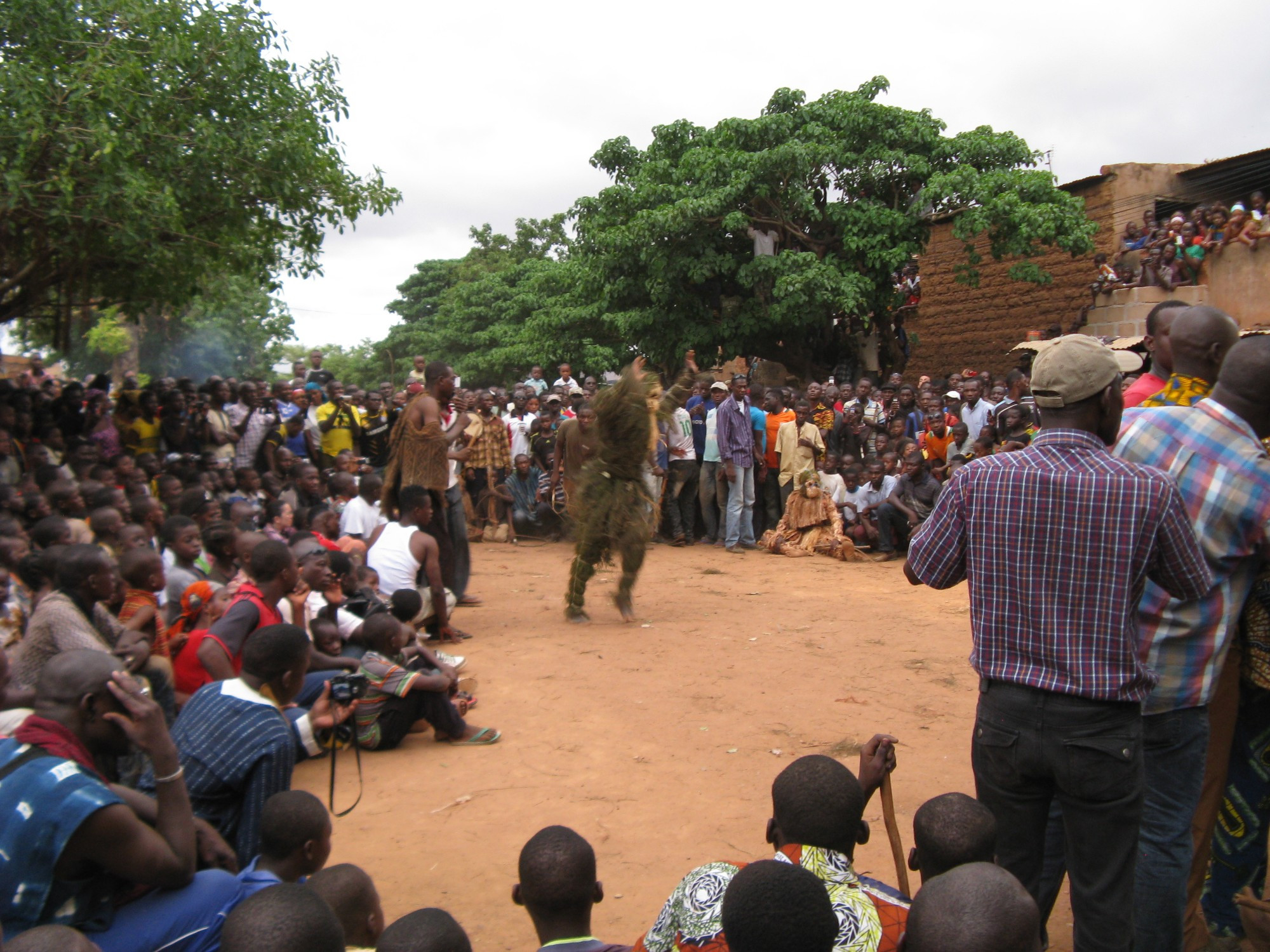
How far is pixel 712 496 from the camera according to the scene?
12461mm

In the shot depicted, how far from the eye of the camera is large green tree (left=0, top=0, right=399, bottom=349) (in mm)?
7562

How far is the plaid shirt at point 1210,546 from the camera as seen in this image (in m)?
2.87

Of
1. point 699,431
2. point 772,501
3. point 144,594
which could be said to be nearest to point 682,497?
point 699,431

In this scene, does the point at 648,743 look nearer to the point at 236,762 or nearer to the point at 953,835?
the point at 236,762

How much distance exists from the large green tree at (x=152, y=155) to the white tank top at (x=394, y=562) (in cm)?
331

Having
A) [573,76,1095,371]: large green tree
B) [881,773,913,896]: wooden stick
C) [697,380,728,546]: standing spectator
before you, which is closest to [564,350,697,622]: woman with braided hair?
[697,380,728,546]: standing spectator

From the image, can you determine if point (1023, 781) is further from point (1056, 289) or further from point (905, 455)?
point (1056, 289)

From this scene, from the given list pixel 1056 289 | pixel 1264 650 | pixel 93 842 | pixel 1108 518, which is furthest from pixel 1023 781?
pixel 1056 289

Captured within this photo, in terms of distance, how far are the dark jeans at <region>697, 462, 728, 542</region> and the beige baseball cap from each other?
31.0 feet

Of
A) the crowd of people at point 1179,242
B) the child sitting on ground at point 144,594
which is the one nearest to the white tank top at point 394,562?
the child sitting on ground at point 144,594

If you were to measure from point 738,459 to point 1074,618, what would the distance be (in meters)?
9.39

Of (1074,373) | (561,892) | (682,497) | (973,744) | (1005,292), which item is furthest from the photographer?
(1005,292)

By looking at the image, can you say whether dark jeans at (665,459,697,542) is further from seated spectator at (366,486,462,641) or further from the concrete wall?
the concrete wall

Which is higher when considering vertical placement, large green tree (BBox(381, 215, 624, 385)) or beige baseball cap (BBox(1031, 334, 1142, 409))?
large green tree (BBox(381, 215, 624, 385))
